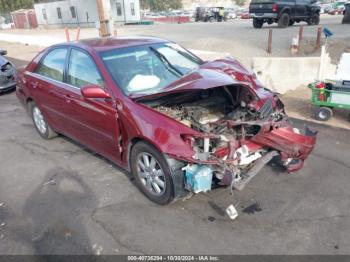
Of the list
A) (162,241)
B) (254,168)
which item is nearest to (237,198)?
(254,168)

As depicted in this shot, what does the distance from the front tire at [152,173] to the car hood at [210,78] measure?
653 mm

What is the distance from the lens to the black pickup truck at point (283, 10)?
1859cm

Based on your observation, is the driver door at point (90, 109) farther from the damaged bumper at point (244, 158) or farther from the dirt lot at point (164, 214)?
the damaged bumper at point (244, 158)

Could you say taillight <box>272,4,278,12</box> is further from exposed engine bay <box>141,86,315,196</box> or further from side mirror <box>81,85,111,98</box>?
side mirror <box>81,85,111,98</box>

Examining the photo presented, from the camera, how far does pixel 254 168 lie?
372cm

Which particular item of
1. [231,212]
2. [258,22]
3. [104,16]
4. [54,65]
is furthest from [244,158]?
[258,22]

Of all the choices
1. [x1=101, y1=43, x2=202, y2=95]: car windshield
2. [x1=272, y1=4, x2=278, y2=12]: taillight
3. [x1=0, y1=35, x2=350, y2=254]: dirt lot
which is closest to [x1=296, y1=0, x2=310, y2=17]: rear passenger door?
[x1=272, y1=4, x2=278, y2=12]: taillight

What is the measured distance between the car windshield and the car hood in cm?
20

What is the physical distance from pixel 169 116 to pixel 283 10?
17669 mm

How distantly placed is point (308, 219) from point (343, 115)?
12.7 feet

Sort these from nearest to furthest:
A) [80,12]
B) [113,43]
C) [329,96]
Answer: [113,43], [329,96], [80,12]

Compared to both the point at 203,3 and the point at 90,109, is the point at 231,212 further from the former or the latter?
the point at 203,3

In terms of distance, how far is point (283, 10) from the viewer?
18828 millimetres

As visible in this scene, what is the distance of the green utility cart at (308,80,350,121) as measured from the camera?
238 inches
